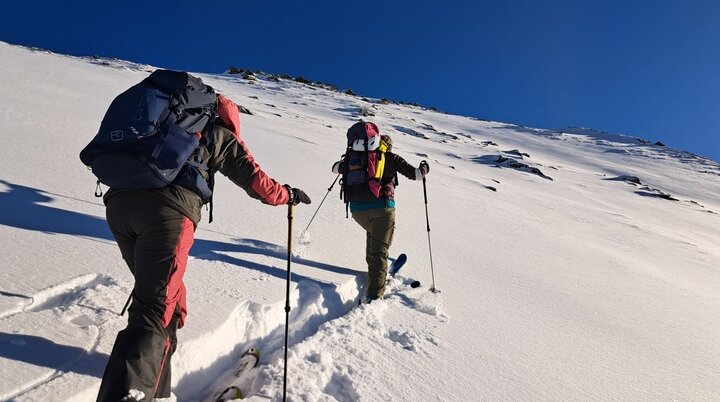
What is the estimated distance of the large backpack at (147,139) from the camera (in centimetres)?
198

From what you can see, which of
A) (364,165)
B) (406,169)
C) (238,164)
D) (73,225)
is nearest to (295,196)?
(238,164)

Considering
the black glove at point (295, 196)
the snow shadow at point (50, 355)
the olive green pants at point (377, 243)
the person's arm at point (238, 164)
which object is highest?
the person's arm at point (238, 164)

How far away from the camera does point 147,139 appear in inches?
78.4

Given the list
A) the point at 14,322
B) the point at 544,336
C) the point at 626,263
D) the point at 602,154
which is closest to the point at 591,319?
the point at 544,336

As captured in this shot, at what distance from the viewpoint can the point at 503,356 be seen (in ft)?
10.9

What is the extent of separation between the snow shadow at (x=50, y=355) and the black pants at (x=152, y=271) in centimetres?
36

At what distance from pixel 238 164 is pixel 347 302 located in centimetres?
213

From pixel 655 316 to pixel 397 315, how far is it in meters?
3.09

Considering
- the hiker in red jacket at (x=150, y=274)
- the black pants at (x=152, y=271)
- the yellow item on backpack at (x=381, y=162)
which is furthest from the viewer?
the yellow item on backpack at (x=381, y=162)

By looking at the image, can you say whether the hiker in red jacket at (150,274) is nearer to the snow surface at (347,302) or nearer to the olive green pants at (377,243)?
the snow surface at (347,302)

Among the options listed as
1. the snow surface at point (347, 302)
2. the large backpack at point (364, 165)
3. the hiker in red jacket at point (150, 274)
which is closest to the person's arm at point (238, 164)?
the hiker in red jacket at point (150, 274)

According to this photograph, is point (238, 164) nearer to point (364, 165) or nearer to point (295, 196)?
point (295, 196)

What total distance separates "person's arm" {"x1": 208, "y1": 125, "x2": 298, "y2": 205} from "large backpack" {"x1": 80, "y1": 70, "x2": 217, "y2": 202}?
0.26 metres

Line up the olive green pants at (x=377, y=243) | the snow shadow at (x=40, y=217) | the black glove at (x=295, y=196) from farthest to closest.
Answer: the olive green pants at (x=377, y=243) < the snow shadow at (x=40, y=217) < the black glove at (x=295, y=196)
